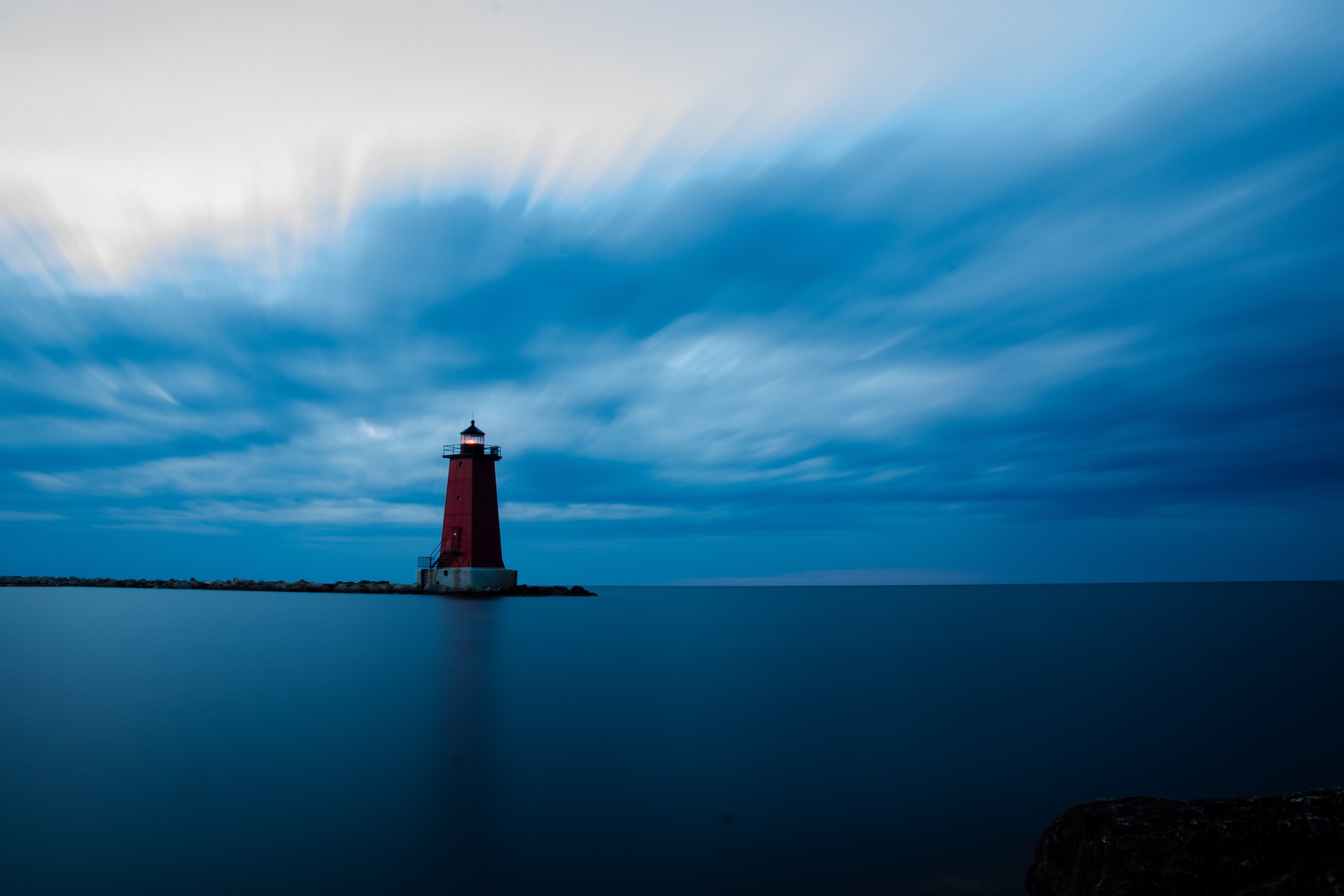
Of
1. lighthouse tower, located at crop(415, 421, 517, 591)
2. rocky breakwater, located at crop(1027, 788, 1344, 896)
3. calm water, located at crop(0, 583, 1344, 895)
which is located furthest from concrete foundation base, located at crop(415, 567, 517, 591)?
rocky breakwater, located at crop(1027, 788, 1344, 896)

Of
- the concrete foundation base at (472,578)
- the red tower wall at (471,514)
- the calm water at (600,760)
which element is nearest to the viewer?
the calm water at (600,760)

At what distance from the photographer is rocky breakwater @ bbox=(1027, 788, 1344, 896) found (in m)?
3.94

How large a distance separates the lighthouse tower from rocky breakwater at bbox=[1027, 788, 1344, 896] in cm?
4336

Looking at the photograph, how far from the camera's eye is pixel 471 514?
46250 mm

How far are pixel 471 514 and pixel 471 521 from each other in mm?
409

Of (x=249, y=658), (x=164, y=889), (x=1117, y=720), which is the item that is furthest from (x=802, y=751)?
(x=249, y=658)

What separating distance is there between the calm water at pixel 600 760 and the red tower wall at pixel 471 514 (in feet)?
62.9

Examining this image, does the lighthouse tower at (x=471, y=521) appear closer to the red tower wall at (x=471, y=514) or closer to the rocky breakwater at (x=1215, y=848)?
the red tower wall at (x=471, y=514)

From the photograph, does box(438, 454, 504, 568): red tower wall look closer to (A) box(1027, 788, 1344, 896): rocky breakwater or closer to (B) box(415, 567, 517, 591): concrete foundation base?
(B) box(415, 567, 517, 591): concrete foundation base

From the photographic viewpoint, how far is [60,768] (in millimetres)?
10383

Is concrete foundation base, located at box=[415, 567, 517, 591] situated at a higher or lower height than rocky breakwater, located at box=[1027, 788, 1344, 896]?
higher

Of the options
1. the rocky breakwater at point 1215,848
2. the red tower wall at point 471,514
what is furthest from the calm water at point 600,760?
the red tower wall at point 471,514

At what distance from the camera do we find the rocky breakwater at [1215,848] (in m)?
3.94

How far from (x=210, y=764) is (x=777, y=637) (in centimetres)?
2697
